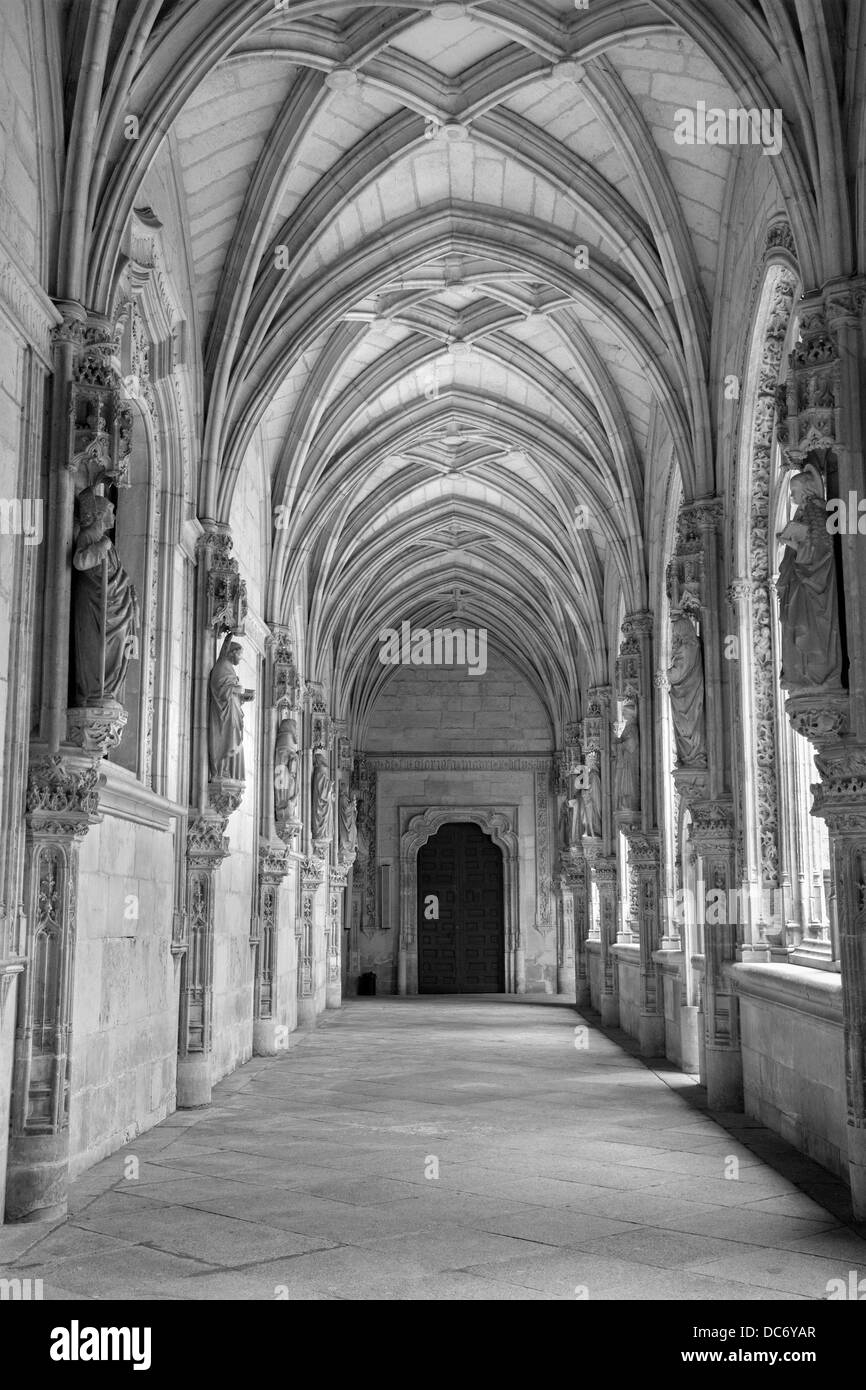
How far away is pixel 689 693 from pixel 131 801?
5162 millimetres

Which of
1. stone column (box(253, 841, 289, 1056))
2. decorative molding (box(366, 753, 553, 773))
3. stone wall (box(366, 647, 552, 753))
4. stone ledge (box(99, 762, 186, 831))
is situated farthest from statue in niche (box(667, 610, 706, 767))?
stone wall (box(366, 647, 552, 753))

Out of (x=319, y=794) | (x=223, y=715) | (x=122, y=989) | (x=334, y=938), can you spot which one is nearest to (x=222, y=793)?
(x=223, y=715)

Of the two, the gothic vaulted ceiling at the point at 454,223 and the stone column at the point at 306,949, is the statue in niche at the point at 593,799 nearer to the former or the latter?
the gothic vaulted ceiling at the point at 454,223

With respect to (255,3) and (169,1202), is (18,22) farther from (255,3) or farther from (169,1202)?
(169,1202)

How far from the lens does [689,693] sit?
470 inches

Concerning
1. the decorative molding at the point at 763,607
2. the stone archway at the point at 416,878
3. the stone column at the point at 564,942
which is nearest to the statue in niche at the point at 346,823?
the stone archway at the point at 416,878

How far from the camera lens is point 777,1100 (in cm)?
981

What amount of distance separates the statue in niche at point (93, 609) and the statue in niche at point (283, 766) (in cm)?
880

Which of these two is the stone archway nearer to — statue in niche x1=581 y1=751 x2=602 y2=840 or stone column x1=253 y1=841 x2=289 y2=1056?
statue in niche x1=581 y1=751 x2=602 y2=840

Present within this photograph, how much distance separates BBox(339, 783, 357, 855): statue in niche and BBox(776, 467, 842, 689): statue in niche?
1974 cm

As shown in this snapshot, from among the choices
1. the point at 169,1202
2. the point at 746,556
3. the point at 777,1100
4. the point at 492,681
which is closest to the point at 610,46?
the point at 746,556

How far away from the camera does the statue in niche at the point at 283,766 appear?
16.4 meters

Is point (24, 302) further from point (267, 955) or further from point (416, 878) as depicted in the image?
point (416, 878)

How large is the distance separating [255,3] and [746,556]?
587 centimetres
